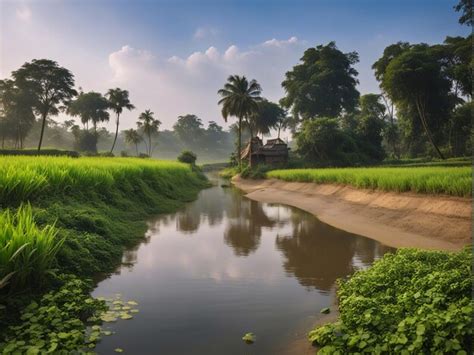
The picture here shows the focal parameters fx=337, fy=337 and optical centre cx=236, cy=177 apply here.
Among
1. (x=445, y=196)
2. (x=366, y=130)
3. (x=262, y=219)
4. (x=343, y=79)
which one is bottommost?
(x=262, y=219)

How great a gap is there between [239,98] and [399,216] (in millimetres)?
39114

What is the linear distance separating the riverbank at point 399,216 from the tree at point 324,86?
41.5m

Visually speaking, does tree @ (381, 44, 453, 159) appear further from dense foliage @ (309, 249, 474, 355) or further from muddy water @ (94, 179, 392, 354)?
dense foliage @ (309, 249, 474, 355)

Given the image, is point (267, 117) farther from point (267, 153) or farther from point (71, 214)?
point (71, 214)

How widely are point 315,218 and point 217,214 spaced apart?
5.23 metres

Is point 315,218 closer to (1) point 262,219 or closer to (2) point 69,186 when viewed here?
(1) point 262,219

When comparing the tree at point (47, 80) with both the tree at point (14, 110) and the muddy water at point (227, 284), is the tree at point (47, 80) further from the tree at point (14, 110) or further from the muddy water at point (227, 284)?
the muddy water at point (227, 284)

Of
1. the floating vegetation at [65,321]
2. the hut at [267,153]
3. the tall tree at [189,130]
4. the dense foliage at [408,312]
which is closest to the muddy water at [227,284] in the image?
the floating vegetation at [65,321]

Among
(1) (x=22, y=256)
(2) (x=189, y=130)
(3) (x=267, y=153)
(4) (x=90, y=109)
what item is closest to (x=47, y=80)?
(4) (x=90, y=109)

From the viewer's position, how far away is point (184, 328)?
5.39 m

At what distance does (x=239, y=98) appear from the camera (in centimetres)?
4950

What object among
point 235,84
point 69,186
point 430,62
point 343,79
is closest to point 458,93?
point 430,62

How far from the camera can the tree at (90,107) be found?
72438 millimetres

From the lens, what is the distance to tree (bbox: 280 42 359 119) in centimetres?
5872
